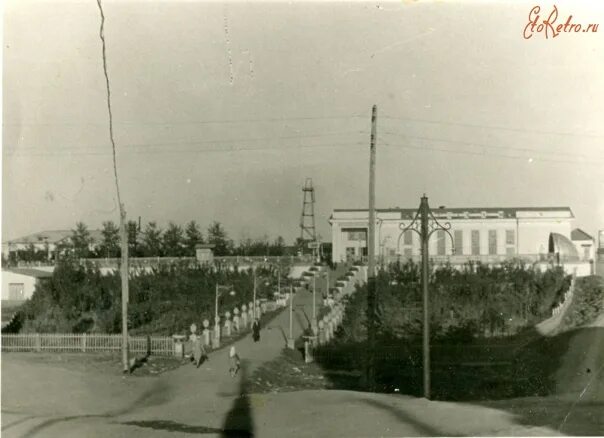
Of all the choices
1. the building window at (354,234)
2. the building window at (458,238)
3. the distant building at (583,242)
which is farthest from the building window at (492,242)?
the building window at (354,234)

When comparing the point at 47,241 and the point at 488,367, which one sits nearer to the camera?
the point at 488,367

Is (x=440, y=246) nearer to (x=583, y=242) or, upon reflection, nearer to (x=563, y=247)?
(x=563, y=247)

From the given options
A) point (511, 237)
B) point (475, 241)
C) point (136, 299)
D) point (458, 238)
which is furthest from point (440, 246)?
point (136, 299)

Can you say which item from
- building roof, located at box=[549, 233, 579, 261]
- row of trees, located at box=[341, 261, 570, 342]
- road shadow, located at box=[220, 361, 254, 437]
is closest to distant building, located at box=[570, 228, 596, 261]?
building roof, located at box=[549, 233, 579, 261]

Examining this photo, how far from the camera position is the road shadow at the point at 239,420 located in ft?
37.1

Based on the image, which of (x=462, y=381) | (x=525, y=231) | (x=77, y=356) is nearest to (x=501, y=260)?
(x=525, y=231)

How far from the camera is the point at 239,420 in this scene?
A: 40.5 ft

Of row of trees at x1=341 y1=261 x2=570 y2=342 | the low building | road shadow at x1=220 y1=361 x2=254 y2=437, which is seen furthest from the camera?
the low building

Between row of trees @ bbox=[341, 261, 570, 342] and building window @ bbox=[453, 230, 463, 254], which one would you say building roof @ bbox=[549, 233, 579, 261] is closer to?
row of trees @ bbox=[341, 261, 570, 342]

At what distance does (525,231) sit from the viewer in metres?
46.8

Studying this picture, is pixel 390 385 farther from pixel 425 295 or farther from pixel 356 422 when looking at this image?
pixel 356 422

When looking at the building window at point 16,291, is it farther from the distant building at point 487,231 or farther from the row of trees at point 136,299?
the distant building at point 487,231

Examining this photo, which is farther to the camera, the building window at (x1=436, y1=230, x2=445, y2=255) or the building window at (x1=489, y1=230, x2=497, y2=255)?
the building window at (x1=436, y1=230, x2=445, y2=255)

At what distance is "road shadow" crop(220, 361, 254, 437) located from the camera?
11305 mm
